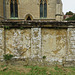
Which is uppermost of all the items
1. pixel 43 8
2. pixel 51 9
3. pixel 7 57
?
pixel 43 8

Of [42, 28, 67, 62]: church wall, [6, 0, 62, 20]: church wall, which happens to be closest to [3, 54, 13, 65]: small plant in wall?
[42, 28, 67, 62]: church wall

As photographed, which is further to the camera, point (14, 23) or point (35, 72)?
point (14, 23)

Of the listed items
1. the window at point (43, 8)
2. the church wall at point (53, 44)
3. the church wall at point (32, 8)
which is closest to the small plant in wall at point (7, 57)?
the church wall at point (53, 44)

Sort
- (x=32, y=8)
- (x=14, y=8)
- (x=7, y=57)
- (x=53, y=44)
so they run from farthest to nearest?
(x=14, y=8), (x=32, y=8), (x=53, y=44), (x=7, y=57)

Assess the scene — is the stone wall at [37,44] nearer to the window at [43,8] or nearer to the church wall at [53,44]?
the church wall at [53,44]

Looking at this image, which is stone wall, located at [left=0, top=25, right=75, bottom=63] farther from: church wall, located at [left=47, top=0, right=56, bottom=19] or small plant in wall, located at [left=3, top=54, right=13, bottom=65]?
church wall, located at [left=47, top=0, right=56, bottom=19]

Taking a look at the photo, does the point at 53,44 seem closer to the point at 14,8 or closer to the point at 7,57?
the point at 7,57

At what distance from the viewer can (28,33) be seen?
4262 millimetres

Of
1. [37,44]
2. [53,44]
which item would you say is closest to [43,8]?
[53,44]

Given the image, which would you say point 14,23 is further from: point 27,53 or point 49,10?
point 49,10

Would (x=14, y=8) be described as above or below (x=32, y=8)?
above

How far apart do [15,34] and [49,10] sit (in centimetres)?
1112

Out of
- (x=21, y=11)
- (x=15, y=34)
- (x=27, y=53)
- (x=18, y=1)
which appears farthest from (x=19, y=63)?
(x=18, y=1)

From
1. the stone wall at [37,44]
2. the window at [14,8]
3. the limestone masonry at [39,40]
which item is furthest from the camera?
the window at [14,8]
